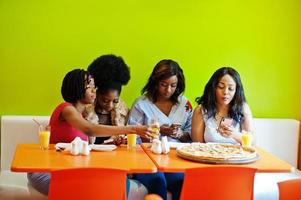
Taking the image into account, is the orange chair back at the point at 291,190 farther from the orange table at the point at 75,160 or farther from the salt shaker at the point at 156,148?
the salt shaker at the point at 156,148

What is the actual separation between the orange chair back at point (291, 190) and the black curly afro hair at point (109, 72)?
152 centimetres

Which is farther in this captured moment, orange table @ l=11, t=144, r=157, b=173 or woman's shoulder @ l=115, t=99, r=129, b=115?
woman's shoulder @ l=115, t=99, r=129, b=115

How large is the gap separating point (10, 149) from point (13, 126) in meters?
0.18

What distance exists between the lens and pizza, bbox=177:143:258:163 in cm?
244

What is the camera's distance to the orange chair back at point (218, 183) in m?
2.22

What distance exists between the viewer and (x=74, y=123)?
2670 millimetres

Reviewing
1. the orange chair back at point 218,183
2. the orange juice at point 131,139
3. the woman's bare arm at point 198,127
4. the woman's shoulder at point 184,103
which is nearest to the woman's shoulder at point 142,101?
the woman's shoulder at point 184,103

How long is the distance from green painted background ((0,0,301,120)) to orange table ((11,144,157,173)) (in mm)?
1056

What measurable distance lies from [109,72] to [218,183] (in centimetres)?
137

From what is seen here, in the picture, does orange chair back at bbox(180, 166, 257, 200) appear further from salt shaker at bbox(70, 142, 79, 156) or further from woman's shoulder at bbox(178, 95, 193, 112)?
woman's shoulder at bbox(178, 95, 193, 112)

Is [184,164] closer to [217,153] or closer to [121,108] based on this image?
[217,153]

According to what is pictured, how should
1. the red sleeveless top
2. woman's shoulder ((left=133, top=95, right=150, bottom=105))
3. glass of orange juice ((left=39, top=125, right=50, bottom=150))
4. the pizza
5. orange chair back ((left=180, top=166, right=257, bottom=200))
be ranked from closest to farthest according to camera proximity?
orange chair back ((left=180, top=166, right=257, bottom=200))
the pizza
glass of orange juice ((left=39, top=125, right=50, bottom=150))
the red sleeveless top
woman's shoulder ((left=133, top=95, right=150, bottom=105))

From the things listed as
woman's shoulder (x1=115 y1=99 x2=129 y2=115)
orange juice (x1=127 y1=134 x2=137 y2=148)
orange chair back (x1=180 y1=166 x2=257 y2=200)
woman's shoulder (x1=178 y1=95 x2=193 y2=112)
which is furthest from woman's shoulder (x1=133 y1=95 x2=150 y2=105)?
orange chair back (x1=180 y1=166 x2=257 y2=200)

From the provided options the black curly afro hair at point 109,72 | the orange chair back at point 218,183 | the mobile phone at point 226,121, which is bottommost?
the orange chair back at point 218,183
